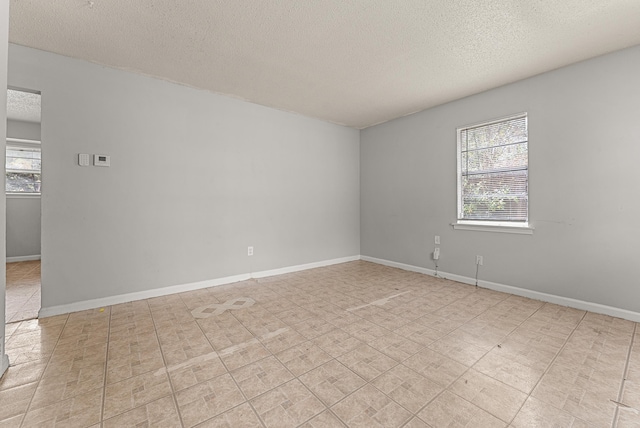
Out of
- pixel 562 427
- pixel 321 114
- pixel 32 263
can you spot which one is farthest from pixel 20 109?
pixel 562 427

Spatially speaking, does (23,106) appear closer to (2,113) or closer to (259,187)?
(2,113)

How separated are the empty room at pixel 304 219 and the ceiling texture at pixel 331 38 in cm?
2

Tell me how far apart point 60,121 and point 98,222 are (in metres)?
1.08

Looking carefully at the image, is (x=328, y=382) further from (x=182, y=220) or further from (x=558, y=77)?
(x=558, y=77)

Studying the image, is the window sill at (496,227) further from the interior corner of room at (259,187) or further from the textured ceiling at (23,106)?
the textured ceiling at (23,106)

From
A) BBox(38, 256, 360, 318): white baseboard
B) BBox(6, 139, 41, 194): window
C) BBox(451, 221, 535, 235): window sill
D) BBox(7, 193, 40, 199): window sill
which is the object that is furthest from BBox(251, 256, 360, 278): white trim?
BBox(6, 139, 41, 194): window

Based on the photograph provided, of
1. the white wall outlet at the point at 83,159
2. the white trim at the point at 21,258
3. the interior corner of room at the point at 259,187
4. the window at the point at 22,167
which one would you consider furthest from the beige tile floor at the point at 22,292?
the white wall outlet at the point at 83,159

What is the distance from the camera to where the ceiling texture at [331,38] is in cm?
206

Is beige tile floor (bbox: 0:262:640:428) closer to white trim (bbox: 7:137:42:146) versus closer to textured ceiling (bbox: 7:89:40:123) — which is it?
textured ceiling (bbox: 7:89:40:123)

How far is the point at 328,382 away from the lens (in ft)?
5.45

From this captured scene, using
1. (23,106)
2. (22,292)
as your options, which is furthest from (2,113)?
(23,106)

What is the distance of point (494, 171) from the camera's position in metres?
3.52

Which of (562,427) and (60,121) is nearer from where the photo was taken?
(562,427)

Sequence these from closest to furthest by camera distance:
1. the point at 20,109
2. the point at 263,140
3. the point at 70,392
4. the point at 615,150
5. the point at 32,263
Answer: the point at 70,392 → the point at 615,150 → the point at 263,140 → the point at 20,109 → the point at 32,263
